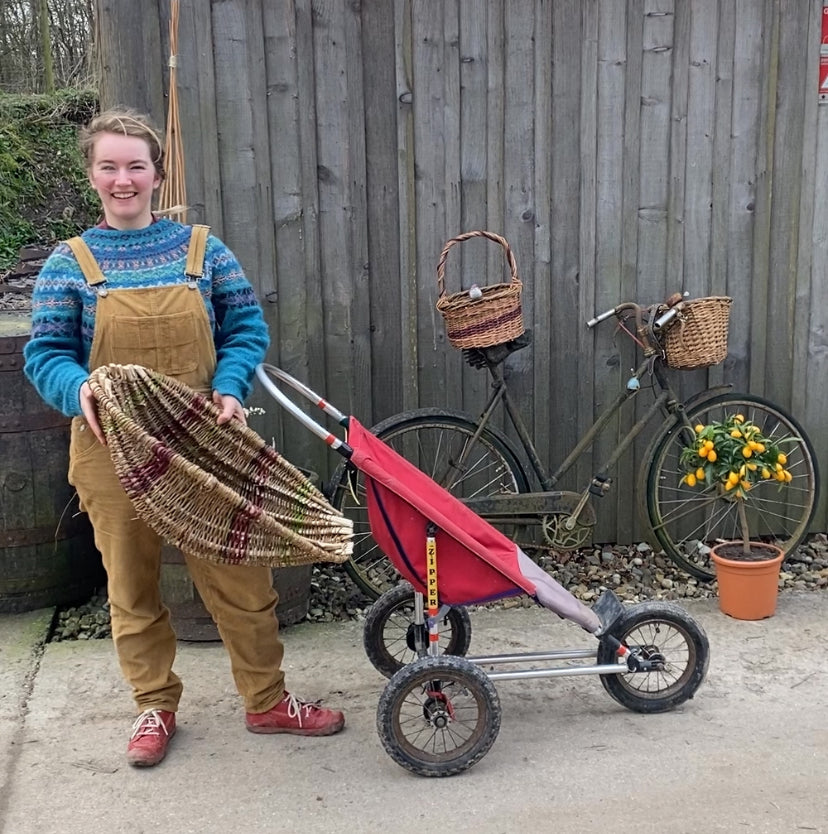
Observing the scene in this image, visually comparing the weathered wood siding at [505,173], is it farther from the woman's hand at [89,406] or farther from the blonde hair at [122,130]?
the woman's hand at [89,406]

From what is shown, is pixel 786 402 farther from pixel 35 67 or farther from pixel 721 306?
pixel 35 67

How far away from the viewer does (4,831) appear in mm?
2666

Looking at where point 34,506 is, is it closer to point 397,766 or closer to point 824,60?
point 397,766

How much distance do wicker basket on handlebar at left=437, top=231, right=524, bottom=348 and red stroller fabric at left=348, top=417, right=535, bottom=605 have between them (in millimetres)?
1126

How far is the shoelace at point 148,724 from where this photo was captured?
3010mm

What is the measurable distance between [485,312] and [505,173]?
2.54 feet

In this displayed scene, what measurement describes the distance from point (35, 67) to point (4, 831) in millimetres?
8824

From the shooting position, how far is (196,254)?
9.40 ft

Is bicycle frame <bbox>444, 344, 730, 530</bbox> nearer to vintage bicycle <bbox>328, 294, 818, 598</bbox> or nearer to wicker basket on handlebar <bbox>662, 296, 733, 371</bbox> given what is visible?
vintage bicycle <bbox>328, 294, 818, 598</bbox>

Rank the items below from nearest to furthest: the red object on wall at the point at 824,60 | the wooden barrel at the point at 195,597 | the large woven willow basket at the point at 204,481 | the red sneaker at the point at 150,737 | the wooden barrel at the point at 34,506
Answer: the large woven willow basket at the point at 204,481
the red sneaker at the point at 150,737
the wooden barrel at the point at 195,597
the wooden barrel at the point at 34,506
the red object on wall at the point at 824,60

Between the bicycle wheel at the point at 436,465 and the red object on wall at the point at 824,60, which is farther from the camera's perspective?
the red object on wall at the point at 824,60

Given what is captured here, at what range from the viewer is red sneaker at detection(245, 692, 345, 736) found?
3.13m

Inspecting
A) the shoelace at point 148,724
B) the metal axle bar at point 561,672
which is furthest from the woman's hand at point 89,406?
the metal axle bar at point 561,672

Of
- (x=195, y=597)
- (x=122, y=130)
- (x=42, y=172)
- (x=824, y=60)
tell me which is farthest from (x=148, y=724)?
(x=42, y=172)
